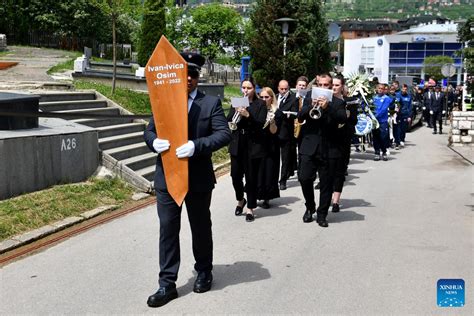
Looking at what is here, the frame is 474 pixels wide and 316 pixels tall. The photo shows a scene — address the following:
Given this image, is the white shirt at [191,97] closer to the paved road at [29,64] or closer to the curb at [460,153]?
the curb at [460,153]

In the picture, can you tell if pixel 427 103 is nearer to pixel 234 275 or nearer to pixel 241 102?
pixel 241 102

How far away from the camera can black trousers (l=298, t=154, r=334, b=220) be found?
8297mm

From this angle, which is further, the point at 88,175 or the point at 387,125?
the point at 387,125

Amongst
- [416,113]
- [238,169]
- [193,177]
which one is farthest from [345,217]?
[416,113]

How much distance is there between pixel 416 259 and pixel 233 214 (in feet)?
10.0

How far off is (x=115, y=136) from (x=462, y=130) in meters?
11.9

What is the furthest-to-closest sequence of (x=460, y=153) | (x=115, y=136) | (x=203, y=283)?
(x=460, y=153), (x=115, y=136), (x=203, y=283)

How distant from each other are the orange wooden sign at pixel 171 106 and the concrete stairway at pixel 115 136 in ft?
16.5

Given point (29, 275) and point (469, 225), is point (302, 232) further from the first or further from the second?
point (29, 275)

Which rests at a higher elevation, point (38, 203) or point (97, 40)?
point (97, 40)

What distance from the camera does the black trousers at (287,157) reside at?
11578 millimetres

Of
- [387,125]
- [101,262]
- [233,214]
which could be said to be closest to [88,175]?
[233,214]

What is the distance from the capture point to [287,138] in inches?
446

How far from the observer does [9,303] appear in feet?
17.3
